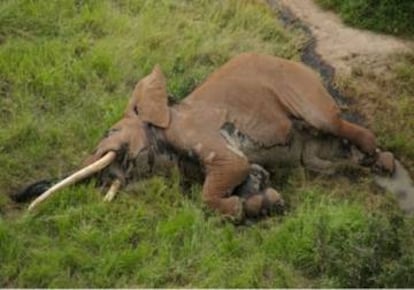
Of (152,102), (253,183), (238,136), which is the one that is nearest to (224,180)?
(253,183)

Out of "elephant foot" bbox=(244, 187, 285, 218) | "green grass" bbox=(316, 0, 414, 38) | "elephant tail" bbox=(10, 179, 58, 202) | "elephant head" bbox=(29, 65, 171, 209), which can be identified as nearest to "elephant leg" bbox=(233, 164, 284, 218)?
"elephant foot" bbox=(244, 187, 285, 218)

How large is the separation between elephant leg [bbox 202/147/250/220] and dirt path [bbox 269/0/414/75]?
2427mm

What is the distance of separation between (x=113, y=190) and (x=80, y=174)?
0.26 m

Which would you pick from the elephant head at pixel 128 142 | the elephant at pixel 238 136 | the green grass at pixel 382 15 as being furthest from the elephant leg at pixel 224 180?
the green grass at pixel 382 15

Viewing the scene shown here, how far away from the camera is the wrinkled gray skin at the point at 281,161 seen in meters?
6.56

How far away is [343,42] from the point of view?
912cm

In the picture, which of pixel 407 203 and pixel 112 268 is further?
pixel 407 203

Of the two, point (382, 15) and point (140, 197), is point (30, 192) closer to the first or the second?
point (140, 197)

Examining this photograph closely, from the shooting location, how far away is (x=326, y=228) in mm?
5930

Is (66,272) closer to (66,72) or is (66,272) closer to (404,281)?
(404,281)

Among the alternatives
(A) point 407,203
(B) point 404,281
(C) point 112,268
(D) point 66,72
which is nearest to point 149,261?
(C) point 112,268

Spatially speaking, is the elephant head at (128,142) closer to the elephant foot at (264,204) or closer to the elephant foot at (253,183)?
the elephant foot at (253,183)

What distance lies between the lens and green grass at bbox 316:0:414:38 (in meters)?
9.23

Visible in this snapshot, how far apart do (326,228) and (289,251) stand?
0.29 metres
